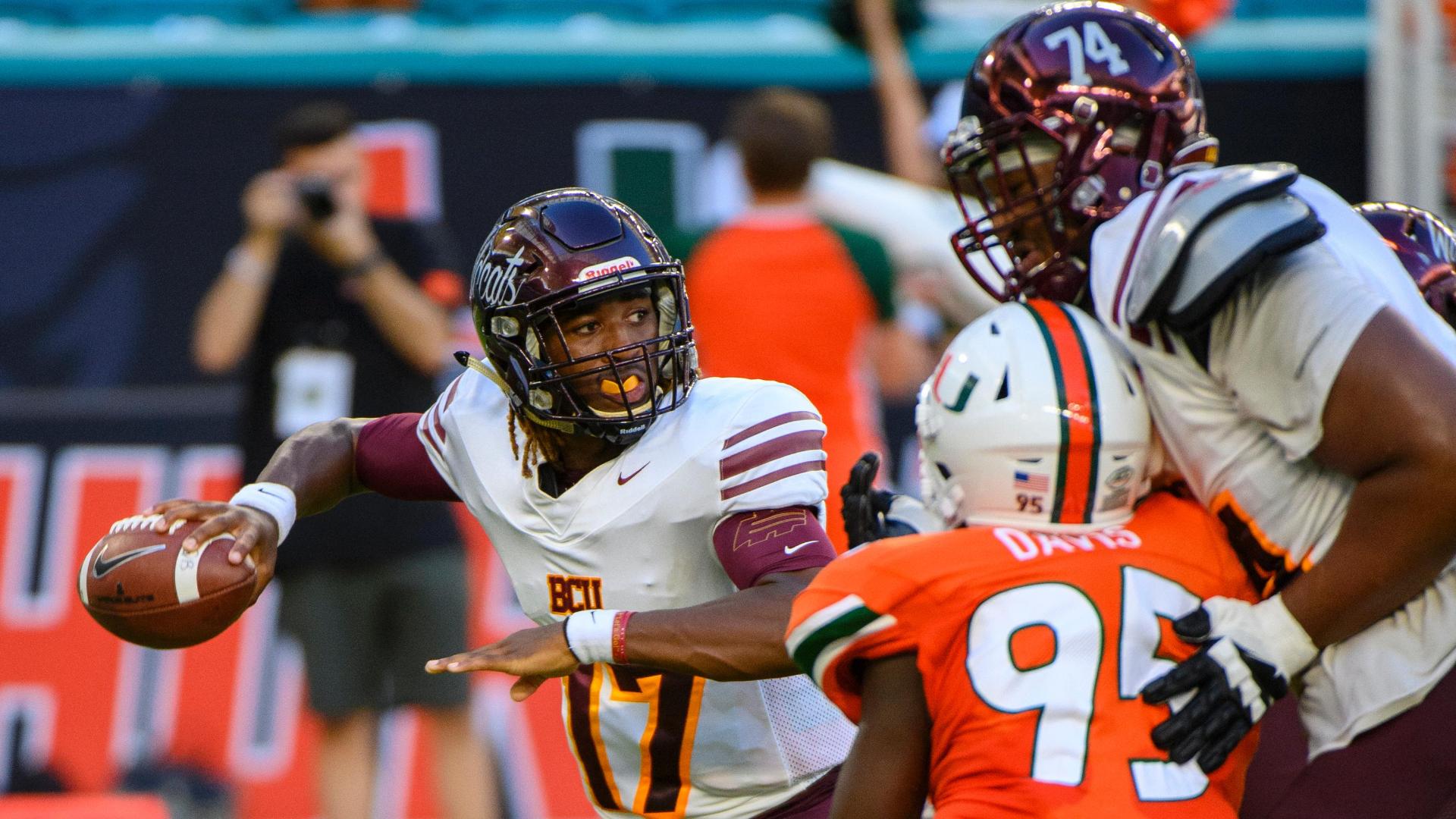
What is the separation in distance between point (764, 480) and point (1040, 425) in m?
0.58

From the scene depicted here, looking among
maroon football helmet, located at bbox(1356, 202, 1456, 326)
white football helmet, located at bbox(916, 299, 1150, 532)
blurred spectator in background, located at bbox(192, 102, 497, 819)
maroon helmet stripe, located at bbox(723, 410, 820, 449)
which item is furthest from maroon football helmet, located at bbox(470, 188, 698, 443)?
blurred spectator in background, located at bbox(192, 102, 497, 819)

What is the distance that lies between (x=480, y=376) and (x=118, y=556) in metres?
0.70

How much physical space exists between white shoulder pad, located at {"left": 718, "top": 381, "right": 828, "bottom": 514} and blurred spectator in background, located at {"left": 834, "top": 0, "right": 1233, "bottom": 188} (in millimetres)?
3121

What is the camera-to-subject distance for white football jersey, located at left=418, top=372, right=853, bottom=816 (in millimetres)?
2588

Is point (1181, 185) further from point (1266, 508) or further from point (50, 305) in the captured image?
point (50, 305)

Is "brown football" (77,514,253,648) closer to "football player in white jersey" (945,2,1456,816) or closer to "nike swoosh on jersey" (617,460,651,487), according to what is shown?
"nike swoosh on jersey" (617,460,651,487)

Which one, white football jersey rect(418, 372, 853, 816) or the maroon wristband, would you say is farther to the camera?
white football jersey rect(418, 372, 853, 816)

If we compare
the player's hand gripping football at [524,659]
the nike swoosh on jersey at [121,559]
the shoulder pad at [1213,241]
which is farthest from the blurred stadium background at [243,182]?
the shoulder pad at [1213,241]

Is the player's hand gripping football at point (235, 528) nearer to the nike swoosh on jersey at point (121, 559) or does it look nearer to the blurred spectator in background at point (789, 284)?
the nike swoosh on jersey at point (121, 559)

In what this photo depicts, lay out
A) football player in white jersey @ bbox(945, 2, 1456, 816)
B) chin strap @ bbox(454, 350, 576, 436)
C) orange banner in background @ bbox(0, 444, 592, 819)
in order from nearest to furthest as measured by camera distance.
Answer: football player in white jersey @ bbox(945, 2, 1456, 816) < chin strap @ bbox(454, 350, 576, 436) < orange banner in background @ bbox(0, 444, 592, 819)

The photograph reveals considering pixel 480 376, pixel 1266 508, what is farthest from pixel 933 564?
pixel 480 376

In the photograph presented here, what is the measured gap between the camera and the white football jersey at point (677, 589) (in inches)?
102

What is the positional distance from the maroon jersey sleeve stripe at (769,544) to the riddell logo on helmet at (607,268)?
1.47 feet

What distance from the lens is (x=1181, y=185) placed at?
2.12 metres
